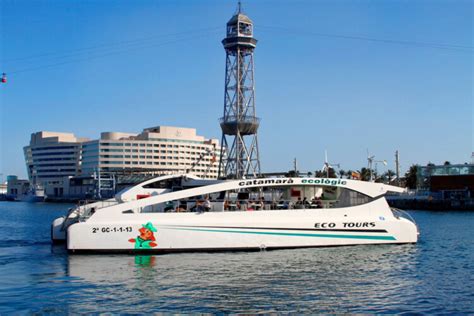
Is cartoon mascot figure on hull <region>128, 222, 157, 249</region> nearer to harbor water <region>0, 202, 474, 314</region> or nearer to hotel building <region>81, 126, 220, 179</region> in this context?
harbor water <region>0, 202, 474, 314</region>

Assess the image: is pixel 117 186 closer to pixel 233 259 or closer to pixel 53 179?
pixel 53 179

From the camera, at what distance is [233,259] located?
75.8 feet

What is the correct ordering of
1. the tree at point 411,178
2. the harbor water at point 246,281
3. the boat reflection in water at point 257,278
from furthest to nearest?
the tree at point 411,178
the boat reflection in water at point 257,278
the harbor water at point 246,281

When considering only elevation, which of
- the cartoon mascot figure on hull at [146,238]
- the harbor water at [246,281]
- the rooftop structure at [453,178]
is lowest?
the harbor water at [246,281]

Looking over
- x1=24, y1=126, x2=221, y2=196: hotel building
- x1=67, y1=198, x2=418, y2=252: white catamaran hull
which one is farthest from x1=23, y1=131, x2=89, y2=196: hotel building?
x1=67, y1=198, x2=418, y2=252: white catamaran hull

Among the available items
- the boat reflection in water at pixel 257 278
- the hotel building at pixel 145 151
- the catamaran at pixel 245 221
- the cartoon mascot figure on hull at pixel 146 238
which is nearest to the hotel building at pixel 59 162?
the hotel building at pixel 145 151

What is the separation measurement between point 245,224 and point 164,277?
7100 millimetres

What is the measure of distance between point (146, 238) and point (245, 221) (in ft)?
15.8

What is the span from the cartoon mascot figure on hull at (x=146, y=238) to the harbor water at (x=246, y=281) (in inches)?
35.7

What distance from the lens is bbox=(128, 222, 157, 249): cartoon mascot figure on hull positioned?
24828 millimetres

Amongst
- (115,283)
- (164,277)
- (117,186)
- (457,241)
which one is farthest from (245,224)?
(117,186)

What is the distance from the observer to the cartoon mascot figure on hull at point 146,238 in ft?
81.5

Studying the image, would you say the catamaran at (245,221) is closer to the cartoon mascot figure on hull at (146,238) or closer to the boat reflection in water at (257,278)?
the cartoon mascot figure on hull at (146,238)

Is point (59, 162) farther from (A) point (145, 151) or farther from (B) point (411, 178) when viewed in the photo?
(B) point (411, 178)
